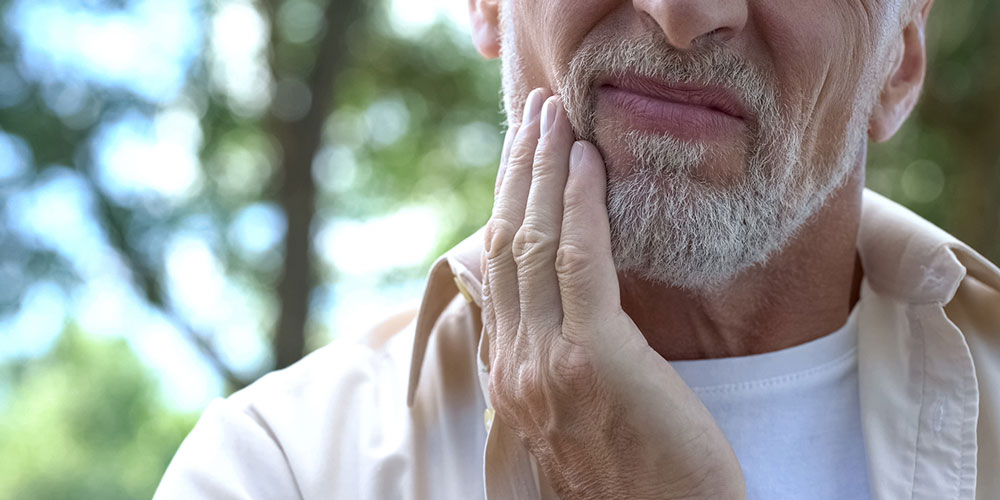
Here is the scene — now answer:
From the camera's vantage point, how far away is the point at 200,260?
19.4ft

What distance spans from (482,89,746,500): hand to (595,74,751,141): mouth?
95mm

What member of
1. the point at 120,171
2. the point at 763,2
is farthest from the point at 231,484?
the point at 120,171

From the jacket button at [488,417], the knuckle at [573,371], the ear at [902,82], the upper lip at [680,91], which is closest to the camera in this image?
the knuckle at [573,371]

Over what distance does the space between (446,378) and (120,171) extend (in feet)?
13.7

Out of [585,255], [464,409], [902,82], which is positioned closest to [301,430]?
[464,409]

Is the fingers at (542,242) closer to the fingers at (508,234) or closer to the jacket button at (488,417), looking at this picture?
the fingers at (508,234)

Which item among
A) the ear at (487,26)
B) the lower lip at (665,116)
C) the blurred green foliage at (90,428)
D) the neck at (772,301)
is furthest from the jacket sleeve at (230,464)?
the blurred green foliage at (90,428)

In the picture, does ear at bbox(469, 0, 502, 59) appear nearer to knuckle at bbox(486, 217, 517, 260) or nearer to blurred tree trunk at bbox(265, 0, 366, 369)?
knuckle at bbox(486, 217, 517, 260)

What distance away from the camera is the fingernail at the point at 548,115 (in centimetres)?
155

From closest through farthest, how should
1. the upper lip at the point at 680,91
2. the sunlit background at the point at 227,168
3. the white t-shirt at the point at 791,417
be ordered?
the upper lip at the point at 680,91
the white t-shirt at the point at 791,417
the sunlit background at the point at 227,168

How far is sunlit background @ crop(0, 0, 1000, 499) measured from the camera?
5.32 metres

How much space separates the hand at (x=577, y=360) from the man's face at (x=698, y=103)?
84 mm

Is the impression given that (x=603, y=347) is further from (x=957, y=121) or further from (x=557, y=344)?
(x=957, y=121)

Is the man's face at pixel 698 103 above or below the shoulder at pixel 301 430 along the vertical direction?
above
